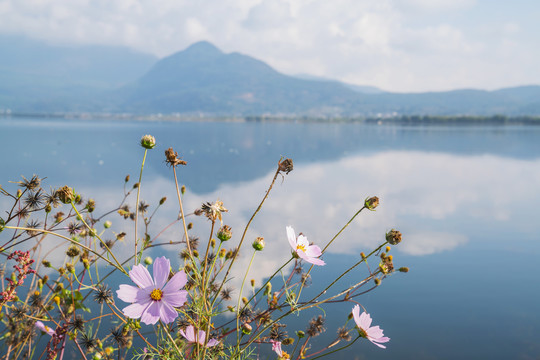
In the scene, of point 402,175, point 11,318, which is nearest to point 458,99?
point 402,175

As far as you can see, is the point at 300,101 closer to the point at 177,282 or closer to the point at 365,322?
the point at 365,322

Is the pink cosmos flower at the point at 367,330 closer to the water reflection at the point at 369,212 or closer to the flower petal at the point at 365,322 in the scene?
the flower petal at the point at 365,322

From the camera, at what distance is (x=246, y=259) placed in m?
3.90

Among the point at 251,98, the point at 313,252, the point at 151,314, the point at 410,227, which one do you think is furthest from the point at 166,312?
the point at 251,98

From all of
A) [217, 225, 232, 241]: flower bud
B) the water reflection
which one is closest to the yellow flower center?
[217, 225, 232, 241]: flower bud

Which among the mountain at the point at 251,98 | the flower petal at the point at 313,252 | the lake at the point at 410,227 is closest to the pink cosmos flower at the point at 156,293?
the flower petal at the point at 313,252

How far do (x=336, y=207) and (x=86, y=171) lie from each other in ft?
22.8

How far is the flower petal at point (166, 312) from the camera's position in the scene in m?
0.72

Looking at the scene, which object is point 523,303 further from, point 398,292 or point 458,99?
point 458,99

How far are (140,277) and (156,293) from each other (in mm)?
42

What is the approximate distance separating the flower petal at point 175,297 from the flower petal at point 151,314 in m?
0.02

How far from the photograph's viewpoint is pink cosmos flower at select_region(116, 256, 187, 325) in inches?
28.8

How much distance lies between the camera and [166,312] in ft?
2.42

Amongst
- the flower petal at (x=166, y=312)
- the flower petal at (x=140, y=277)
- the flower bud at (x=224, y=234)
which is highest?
the flower bud at (x=224, y=234)
